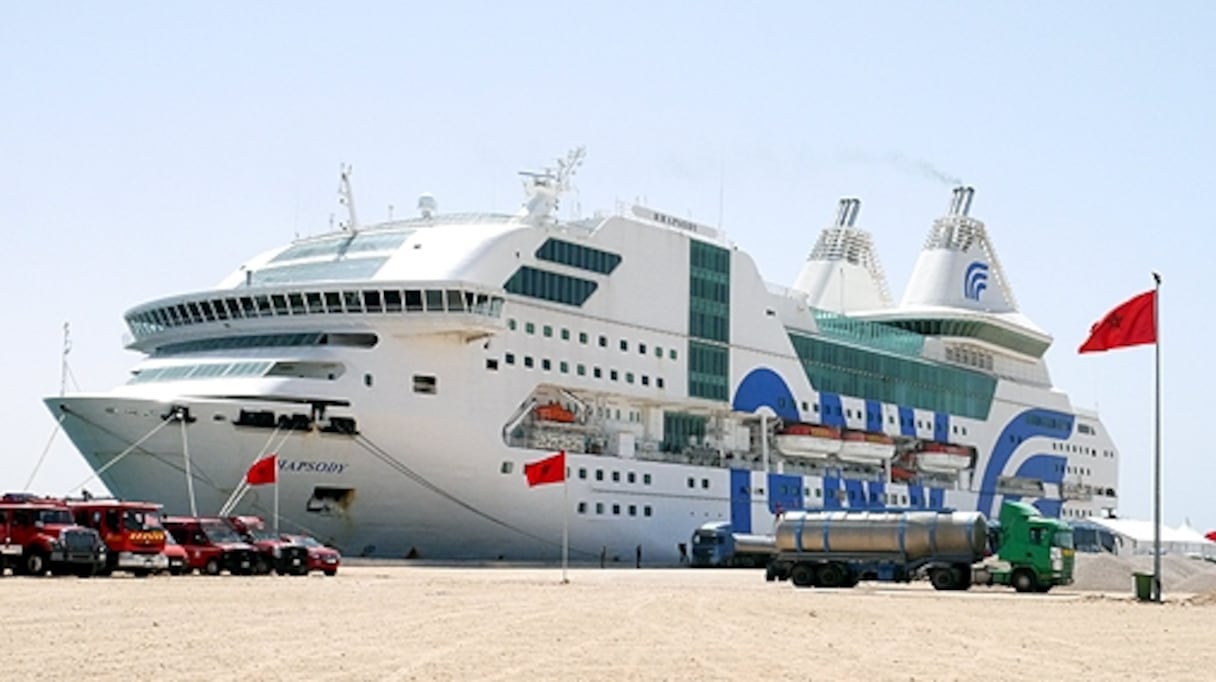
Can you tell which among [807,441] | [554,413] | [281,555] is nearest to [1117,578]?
[554,413]

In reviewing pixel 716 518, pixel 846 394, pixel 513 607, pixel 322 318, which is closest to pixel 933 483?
pixel 846 394

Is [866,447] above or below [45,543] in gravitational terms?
above

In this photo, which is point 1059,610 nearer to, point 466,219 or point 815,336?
point 466,219

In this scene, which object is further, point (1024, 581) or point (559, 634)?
point (1024, 581)

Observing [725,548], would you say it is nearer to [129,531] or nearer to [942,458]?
[942,458]

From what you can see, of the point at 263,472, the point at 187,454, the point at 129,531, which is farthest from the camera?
the point at 187,454

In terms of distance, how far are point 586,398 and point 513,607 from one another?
27147 millimetres

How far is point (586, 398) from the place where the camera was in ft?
165

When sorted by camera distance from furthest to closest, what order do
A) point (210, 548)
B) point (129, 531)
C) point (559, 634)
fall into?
point (210, 548), point (129, 531), point (559, 634)

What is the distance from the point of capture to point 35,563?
3112 cm

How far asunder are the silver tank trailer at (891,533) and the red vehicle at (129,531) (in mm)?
14198

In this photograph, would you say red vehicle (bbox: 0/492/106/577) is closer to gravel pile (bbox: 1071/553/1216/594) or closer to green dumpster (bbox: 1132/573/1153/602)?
green dumpster (bbox: 1132/573/1153/602)

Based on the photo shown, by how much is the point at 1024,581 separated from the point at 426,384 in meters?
16.7

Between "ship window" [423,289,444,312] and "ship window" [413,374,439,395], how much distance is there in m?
1.84
